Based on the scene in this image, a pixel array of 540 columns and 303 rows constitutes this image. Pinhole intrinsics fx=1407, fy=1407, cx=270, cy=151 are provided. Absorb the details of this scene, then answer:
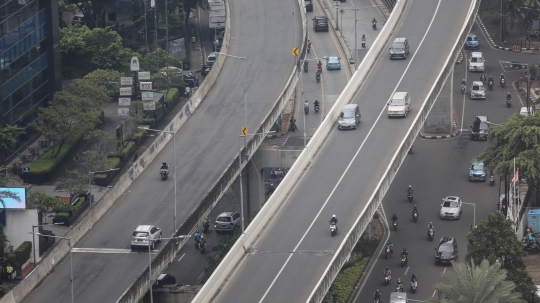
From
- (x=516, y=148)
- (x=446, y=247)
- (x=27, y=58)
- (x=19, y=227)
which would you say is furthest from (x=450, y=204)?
(x=27, y=58)

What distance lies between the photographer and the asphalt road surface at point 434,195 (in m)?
105

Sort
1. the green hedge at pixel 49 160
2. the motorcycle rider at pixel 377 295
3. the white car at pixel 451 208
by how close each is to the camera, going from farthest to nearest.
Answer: the green hedge at pixel 49 160 < the white car at pixel 451 208 < the motorcycle rider at pixel 377 295

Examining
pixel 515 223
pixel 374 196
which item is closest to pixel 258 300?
pixel 374 196

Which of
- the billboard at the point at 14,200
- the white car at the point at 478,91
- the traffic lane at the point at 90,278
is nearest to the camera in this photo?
the traffic lane at the point at 90,278

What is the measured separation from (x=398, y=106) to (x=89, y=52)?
1420 inches

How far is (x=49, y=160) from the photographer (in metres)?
119

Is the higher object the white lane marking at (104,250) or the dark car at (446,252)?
the white lane marking at (104,250)

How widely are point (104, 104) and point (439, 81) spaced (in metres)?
32.2

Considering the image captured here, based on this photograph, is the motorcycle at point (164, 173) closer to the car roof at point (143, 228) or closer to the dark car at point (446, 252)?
the car roof at point (143, 228)

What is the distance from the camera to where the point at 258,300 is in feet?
298

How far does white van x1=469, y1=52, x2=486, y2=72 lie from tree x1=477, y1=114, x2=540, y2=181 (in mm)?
36193

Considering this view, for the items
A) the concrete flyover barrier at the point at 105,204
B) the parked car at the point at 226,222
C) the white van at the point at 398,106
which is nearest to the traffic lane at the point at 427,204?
the white van at the point at 398,106

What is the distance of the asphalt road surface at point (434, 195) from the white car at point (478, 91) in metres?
0.63

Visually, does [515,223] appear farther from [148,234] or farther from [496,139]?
[148,234]
